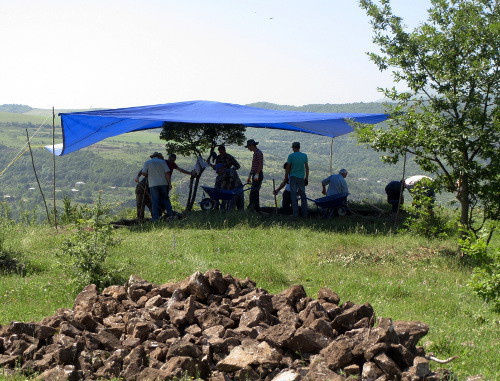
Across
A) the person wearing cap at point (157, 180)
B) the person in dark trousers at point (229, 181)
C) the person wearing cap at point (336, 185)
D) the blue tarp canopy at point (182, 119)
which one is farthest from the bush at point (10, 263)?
the person wearing cap at point (336, 185)

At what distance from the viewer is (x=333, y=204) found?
43.1 feet

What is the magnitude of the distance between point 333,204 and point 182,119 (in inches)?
138

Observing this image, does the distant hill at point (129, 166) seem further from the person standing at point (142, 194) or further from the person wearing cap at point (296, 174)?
the person wearing cap at point (296, 174)

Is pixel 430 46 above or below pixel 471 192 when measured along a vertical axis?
above

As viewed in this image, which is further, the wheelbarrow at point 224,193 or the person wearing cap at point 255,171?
the person wearing cap at point 255,171

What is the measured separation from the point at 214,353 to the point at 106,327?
1.16 m

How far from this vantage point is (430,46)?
973 cm

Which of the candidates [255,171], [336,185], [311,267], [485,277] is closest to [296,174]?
[336,185]

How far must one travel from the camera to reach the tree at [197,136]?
16.3 meters

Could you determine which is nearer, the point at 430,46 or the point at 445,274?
the point at 445,274

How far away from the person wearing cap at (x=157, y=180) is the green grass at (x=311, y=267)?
1108 millimetres

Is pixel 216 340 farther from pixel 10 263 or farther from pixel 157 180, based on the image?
pixel 157 180

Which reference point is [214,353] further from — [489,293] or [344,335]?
[489,293]

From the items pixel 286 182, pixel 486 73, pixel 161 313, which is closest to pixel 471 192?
pixel 486 73
